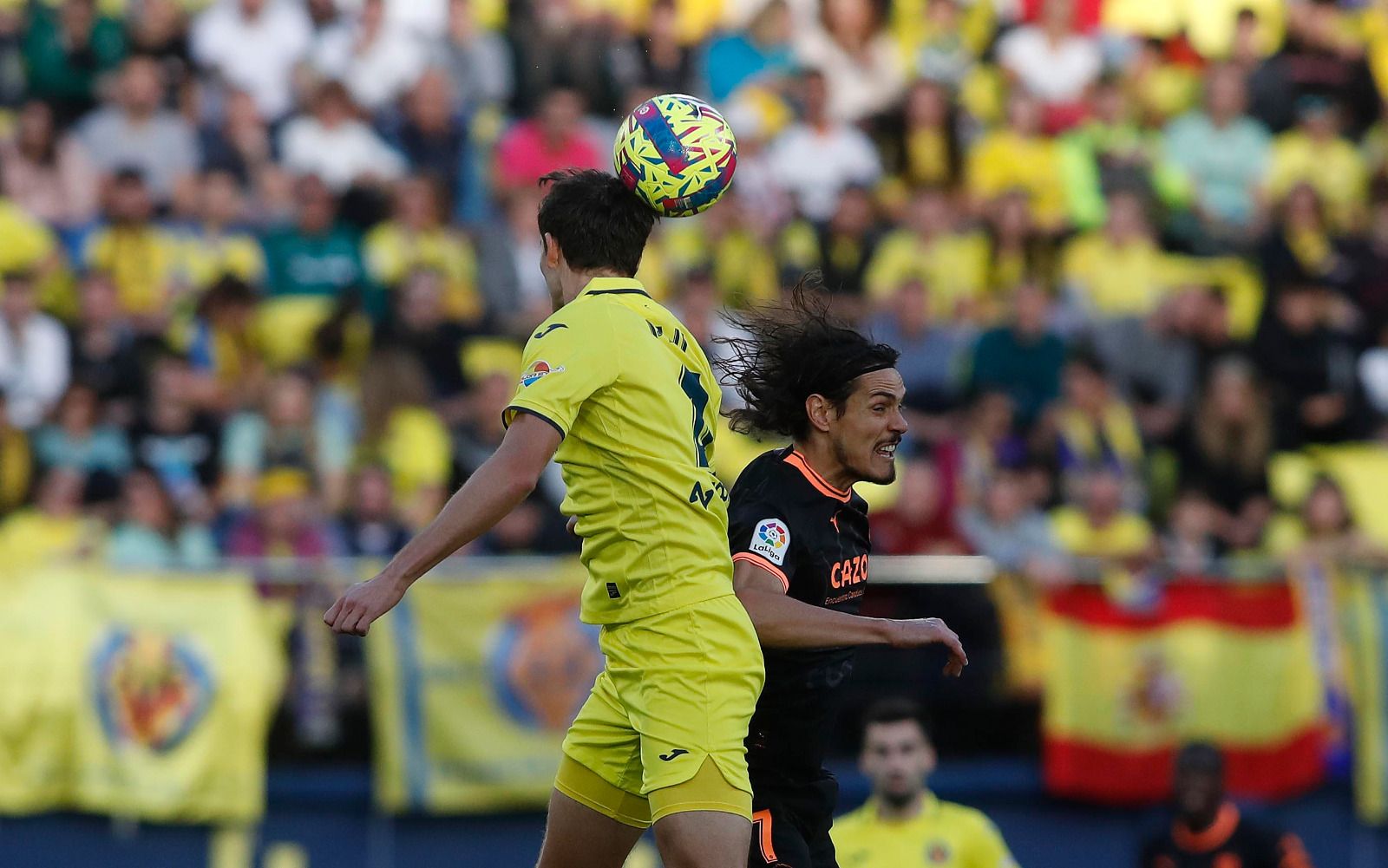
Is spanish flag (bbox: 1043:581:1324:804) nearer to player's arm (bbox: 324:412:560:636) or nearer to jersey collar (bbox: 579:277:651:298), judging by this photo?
jersey collar (bbox: 579:277:651:298)

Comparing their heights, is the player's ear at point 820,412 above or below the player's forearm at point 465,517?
above

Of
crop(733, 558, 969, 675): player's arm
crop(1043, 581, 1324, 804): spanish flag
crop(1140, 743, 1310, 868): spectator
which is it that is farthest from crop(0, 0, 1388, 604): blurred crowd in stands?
crop(733, 558, 969, 675): player's arm

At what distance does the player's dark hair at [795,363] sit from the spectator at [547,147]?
7680 mm

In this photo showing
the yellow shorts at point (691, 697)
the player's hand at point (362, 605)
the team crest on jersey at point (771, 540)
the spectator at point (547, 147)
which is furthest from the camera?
the spectator at point (547, 147)

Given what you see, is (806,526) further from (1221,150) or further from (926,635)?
(1221,150)

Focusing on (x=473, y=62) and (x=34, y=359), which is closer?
(x=34, y=359)

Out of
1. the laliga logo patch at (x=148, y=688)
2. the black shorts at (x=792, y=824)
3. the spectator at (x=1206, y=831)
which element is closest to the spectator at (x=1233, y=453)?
the spectator at (x=1206, y=831)

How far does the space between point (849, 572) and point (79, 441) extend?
667cm

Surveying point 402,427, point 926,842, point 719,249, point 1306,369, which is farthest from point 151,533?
point 1306,369

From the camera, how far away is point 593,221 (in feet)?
18.4

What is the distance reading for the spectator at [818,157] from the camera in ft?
47.2

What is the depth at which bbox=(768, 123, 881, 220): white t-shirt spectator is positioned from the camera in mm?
14367

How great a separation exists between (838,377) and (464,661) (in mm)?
4931

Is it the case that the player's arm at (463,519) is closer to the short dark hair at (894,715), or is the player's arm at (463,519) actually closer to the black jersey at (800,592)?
the black jersey at (800,592)
